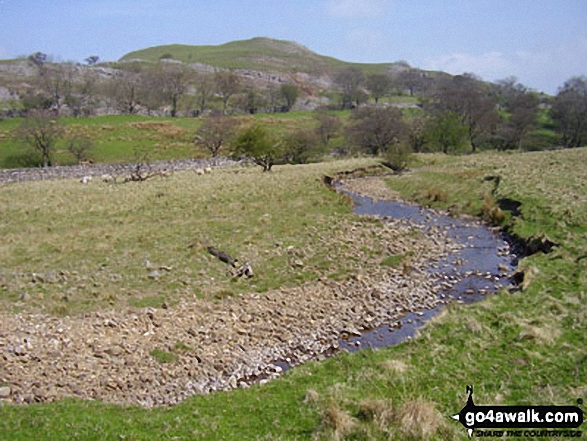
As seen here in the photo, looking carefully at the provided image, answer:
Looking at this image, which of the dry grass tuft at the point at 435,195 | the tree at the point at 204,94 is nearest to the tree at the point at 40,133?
the dry grass tuft at the point at 435,195

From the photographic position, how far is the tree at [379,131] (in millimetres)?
70188

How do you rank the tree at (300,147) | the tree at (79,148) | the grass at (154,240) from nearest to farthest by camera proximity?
the grass at (154,240), the tree at (300,147), the tree at (79,148)

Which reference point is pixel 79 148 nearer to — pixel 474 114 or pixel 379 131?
pixel 379 131

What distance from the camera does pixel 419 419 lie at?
29.9 feet

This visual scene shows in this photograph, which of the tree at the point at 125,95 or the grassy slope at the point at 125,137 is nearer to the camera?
the grassy slope at the point at 125,137

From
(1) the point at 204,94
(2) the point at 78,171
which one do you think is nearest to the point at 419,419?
(2) the point at 78,171

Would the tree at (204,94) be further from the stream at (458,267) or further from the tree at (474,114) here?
the stream at (458,267)

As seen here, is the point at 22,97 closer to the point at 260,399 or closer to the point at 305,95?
the point at 305,95

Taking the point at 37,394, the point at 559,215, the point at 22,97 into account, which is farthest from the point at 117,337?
the point at 22,97

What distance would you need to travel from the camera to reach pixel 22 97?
11031cm

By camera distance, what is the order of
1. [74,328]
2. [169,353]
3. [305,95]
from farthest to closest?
1. [305,95]
2. [74,328]
3. [169,353]

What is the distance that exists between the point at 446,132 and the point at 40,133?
204 feet

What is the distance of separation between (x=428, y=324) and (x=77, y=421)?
1096cm

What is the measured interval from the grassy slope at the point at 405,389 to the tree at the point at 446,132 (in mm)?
56019
